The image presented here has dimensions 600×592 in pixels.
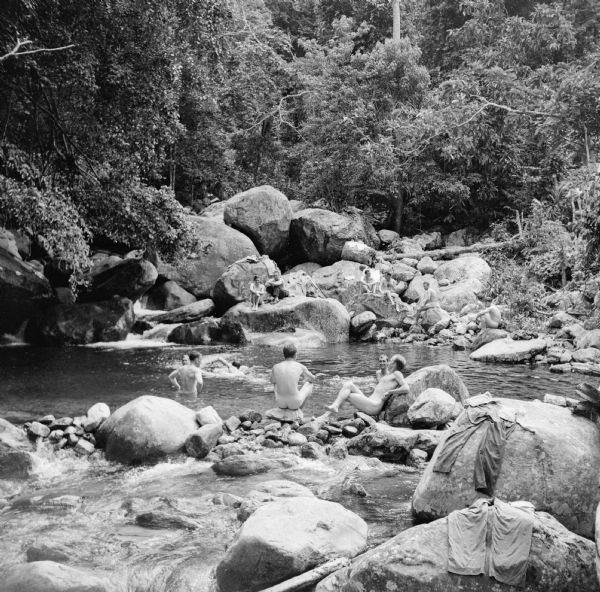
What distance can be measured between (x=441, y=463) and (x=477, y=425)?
533mm

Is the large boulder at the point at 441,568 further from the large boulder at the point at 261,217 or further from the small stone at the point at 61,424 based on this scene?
the large boulder at the point at 261,217

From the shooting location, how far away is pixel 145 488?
761 centimetres

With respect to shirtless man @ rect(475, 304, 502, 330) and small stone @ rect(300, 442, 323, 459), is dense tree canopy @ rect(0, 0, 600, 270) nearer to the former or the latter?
shirtless man @ rect(475, 304, 502, 330)

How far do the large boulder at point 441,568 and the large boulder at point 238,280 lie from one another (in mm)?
18637

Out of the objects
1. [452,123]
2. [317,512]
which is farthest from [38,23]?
[317,512]

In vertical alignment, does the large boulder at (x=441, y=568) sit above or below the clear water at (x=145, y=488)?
above

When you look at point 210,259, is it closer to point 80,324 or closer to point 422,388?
point 80,324

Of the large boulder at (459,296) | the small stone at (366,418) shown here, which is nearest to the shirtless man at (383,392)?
the small stone at (366,418)

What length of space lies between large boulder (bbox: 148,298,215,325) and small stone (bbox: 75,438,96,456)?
519 inches

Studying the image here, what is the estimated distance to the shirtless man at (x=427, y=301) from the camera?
2281cm

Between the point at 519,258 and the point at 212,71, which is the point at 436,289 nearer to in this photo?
the point at 519,258

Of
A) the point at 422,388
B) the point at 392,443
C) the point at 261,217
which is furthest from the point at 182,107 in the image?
the point at 392,443

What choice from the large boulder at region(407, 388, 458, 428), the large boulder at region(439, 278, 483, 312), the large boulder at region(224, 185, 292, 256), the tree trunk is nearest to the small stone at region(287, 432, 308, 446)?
the large boulder at region(407, 388, 458, 428)

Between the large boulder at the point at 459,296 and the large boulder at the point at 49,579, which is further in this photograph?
the large boulder at the point at 459,296
